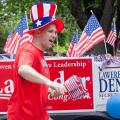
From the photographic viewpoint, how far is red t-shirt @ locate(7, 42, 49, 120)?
374cm

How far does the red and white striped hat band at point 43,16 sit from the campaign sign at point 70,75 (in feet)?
7.68

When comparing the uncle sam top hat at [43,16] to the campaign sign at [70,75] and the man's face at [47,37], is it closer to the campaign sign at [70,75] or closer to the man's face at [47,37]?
the man's face at [47,37]

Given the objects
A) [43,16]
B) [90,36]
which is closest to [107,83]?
[43,16]

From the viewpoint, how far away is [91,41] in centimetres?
Answer: 1028

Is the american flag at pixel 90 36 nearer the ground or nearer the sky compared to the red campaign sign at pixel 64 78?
nearer the sky

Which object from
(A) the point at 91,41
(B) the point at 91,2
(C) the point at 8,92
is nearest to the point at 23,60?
(C) the point at 8,92

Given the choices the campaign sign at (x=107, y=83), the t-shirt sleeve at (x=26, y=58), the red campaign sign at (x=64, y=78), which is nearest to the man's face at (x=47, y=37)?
the t-shirt sleeve at (x=26, y=58)

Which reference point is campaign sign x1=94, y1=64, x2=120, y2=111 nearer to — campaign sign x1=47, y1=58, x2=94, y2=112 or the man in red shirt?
campaign sign x1=47, y1=58, x2=94, y2=112

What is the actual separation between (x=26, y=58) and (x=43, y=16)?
0.46 meters

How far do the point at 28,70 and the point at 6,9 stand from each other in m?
19.6

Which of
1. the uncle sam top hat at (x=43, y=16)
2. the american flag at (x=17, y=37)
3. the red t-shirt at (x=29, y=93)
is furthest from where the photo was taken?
the american flag at (x=17, y=37)

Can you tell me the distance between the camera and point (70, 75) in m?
6.40

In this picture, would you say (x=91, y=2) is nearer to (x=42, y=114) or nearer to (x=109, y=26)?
(x=109, y=26)

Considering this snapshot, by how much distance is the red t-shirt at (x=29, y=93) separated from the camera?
3.74 metres
